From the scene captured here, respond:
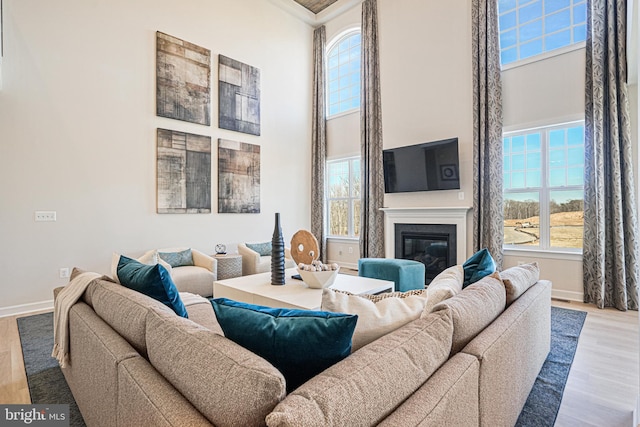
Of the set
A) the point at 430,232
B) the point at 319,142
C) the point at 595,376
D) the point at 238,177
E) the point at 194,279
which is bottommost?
the point at 595,376

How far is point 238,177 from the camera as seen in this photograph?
215 inches

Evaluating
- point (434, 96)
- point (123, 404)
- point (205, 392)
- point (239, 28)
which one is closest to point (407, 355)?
point (205, 392)

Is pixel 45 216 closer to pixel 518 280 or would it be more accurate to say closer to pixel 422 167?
pixel 518 280

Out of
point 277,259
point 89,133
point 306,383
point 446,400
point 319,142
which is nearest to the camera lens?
point 306,383

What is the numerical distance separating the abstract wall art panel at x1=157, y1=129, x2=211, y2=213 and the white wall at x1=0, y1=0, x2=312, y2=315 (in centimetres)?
11

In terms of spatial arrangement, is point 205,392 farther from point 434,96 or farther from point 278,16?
point 278,16

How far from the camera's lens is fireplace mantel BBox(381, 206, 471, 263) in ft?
15.2

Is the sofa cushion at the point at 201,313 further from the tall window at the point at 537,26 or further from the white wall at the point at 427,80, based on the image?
the tall window at the point at 537,26

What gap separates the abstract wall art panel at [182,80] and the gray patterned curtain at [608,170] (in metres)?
5.03

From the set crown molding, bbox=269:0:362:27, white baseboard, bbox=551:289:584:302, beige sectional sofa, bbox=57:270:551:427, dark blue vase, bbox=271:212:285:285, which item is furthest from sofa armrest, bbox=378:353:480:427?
crown molding, bbox=269:0:362:27

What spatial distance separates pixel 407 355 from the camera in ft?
2.99

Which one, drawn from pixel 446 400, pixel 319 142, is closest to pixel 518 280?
pixel 446 400

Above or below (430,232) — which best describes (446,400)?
below

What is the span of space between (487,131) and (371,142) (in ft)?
6.13
